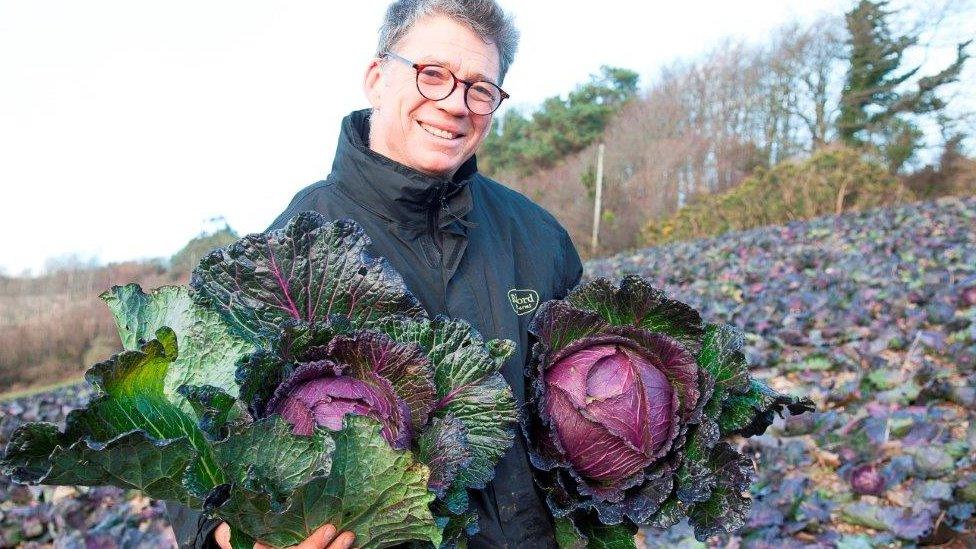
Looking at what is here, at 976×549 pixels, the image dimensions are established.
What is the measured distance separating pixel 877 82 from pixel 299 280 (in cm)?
3119

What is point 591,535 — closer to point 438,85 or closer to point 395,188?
point 395,188

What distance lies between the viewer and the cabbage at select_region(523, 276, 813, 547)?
1643 millimetres

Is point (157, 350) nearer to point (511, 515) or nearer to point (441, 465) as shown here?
point (441, 465)

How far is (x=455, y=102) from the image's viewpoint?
1672mm

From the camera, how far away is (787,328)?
646 cm

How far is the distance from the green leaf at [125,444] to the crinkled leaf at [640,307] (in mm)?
1051

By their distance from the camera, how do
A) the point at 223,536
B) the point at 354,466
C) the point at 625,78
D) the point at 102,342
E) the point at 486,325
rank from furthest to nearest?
1. the point at 625,78
2. the point at 102,342
3. the point at 486,325
4. the point at 223,536
5. the point at 354,466

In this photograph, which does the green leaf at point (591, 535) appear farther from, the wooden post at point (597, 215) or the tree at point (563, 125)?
the tree at point (563, 125)

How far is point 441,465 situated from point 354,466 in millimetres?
165

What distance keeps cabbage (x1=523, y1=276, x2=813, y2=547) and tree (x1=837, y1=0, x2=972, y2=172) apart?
26405 millimetres

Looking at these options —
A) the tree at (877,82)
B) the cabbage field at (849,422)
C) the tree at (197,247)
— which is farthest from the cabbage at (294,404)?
the tree at (877,82)

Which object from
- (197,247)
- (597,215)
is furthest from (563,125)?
(197,247)

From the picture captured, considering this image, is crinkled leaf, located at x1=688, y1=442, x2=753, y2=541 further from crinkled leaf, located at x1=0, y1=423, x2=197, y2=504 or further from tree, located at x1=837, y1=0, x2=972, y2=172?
tree, located at x1=837, y1=0, x2=972, y2=172

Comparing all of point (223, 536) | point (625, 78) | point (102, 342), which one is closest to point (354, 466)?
point (223, 536)
